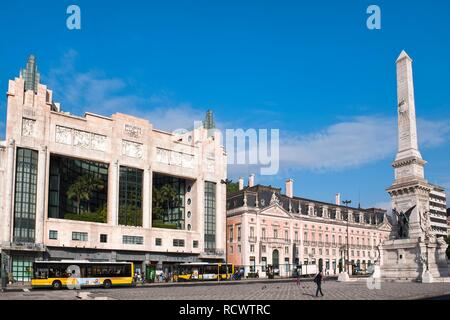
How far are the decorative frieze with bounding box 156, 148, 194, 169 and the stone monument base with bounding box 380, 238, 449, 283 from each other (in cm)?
3866

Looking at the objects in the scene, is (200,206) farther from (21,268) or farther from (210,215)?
(21,268)

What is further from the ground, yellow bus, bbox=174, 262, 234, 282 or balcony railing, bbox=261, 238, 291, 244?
balcony railing, bbox=261, 238, 291, 244

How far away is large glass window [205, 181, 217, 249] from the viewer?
3255 inches

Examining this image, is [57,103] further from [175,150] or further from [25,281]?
[25,281]

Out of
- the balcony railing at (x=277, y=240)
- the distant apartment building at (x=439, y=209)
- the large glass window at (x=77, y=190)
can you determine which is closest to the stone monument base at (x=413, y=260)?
the large glass window at (x=77, y=190)

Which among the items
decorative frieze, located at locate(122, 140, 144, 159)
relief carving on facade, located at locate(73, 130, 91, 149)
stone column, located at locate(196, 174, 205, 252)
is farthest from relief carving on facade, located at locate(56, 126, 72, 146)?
stone column, located at locate(196, 174, 205, 252)

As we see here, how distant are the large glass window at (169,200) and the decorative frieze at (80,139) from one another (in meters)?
13.4

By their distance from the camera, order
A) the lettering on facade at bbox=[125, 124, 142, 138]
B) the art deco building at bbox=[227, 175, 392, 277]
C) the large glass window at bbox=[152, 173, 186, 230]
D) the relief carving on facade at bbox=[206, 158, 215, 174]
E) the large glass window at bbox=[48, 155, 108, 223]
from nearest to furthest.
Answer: the large glass window at bbox=[48, 155, 108, 223] < the lettering on facade at bbox=[125, 124, 142, 138] < the large glass window at bbox=[152, 173, 186, 230] < the relief carving on facade at bbox=[206, 158, 215, 174] < the art deco building at bbox=[227, 175, 392, 277]

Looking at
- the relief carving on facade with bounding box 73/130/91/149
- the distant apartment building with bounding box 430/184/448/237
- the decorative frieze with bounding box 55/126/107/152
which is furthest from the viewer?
the distant apartment building with bounding box 430/184/448/237

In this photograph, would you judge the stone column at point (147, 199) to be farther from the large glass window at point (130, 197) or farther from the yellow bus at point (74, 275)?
the yellow bus at point (74, 275)

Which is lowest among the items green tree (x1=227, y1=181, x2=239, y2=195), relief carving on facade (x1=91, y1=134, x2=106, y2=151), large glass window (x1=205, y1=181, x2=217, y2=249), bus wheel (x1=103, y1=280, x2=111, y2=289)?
bus wheel (x1=103, y1=280, x2=111, y2=289)

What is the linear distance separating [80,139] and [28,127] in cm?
721

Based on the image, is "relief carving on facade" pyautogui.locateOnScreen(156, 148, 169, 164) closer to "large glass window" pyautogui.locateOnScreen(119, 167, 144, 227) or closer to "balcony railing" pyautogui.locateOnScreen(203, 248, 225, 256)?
"large glass window" pyautogui.locateOnScreen(119, 167, 144, 227)

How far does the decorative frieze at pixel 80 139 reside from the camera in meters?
68.2
